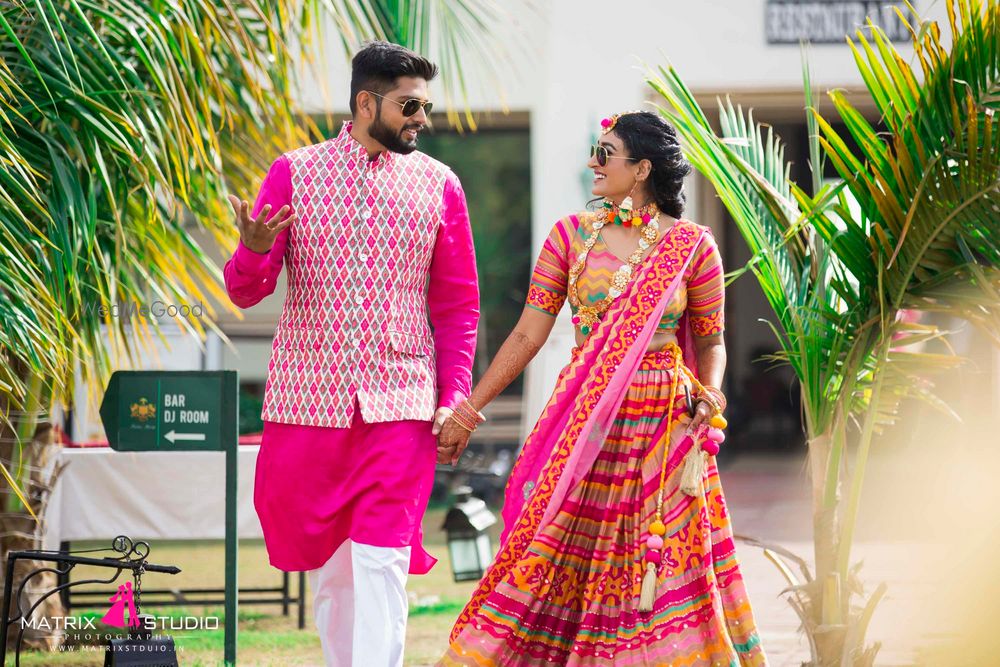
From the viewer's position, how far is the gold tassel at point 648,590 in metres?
3.58

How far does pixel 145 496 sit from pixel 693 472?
3.32m

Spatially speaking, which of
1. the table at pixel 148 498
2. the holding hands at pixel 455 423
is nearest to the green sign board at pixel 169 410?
the table at pixel 148 498

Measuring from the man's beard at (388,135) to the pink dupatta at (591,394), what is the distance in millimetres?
776

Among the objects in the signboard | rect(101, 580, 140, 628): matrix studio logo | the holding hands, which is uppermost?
the signboard

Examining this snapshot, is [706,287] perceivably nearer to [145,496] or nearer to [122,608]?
[122,608]

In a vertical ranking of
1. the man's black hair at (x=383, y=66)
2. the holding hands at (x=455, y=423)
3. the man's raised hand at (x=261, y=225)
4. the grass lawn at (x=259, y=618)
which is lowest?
the grass lawn at (x=259, y=618)

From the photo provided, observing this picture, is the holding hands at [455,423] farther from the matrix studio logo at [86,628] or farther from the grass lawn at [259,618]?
the matrix studio logo at [86,628]

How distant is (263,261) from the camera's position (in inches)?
144

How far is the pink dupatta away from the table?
2475 mm

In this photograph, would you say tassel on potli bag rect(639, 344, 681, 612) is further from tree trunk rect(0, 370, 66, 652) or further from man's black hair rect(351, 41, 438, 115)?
tree trunk rect(0, 370, 66, 652)

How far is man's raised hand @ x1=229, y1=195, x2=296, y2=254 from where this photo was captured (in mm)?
3529

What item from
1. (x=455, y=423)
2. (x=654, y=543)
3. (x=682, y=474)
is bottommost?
(x=654, y=543)

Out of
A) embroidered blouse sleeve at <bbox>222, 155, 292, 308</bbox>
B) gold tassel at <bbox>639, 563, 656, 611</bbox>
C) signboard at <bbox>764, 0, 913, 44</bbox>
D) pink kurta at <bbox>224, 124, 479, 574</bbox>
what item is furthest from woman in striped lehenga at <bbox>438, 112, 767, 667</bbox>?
signboard at <bbox>764, 0, 913, 44</bbox>

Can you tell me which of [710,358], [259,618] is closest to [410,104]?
[710,358]
